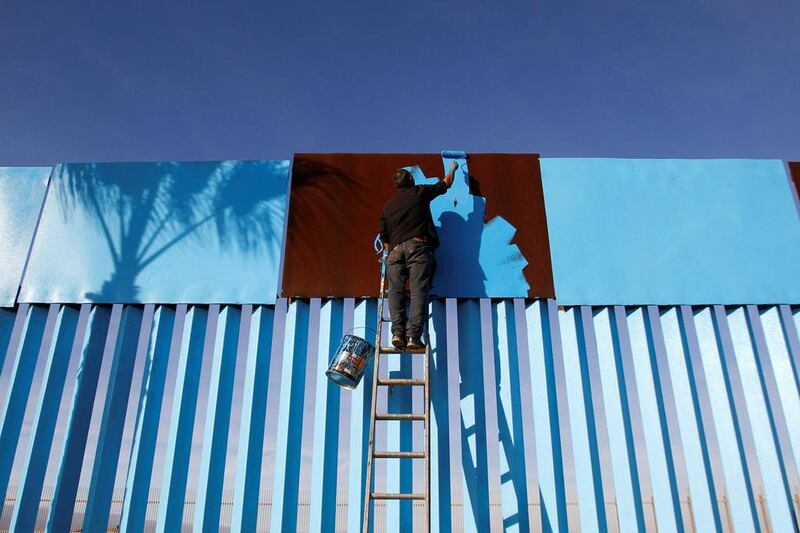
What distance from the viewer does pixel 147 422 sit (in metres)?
6.41

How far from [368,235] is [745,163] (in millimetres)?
5148

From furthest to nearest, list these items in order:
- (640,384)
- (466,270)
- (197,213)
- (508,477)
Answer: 1. (197,213)
2. (466,270)
3. (640,384)
4. (508,477)

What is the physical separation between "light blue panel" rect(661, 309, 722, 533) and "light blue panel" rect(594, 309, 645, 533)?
60cm

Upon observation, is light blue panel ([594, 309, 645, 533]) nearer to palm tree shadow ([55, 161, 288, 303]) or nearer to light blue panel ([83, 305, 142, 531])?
palm tree shadow ([55, 161, 288, 303])

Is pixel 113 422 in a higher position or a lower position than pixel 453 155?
lower

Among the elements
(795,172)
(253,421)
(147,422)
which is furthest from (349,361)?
(795,172)

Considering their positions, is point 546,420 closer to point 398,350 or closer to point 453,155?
point 398,350

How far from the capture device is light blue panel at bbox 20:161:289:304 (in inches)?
274

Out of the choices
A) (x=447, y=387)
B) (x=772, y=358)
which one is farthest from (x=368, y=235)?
(x=772, y=358)

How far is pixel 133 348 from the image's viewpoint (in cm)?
692

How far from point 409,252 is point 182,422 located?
321cm

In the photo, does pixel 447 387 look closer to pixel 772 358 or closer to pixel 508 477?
pixel 508 477

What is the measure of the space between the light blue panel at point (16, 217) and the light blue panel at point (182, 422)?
2.43m

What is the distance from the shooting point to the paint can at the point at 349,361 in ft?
19.5
